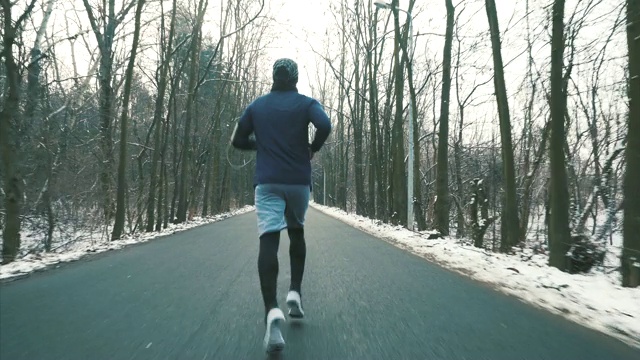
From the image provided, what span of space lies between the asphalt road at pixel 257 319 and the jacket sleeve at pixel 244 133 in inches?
53.9

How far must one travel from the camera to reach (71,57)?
22656 millimetres

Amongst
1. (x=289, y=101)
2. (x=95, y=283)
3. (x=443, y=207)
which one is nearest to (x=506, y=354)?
(x=289, y=101)

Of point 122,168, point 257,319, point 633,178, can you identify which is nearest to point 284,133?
point 257,319

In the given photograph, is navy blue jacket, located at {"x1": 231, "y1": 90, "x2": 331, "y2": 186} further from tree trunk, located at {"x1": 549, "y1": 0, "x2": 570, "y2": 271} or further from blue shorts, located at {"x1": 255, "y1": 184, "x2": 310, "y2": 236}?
tree trunk, located at {"x1": 549, "y1": 0, "x2": 570, "y2": 271}

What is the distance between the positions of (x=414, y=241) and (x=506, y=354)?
8698 mm

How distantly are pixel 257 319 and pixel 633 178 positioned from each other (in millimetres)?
6026

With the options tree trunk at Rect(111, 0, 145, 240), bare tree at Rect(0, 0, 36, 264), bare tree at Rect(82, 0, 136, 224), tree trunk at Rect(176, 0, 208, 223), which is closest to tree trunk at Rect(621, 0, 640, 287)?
bare tree at Rect(0, 0, 36, 264)

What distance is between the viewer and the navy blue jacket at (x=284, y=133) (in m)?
3.54

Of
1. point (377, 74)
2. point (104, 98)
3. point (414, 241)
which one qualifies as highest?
Answer: point (377, 74)

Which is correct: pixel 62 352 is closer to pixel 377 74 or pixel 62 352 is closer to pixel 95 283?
pixel 95 283

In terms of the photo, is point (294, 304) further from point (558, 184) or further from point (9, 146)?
point (9, 146)

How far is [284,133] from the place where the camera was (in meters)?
3.55

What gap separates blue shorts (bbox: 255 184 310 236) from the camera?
348 centimetres

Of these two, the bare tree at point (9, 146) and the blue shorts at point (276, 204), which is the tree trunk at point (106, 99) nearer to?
the bare tree at point (9, 146)
